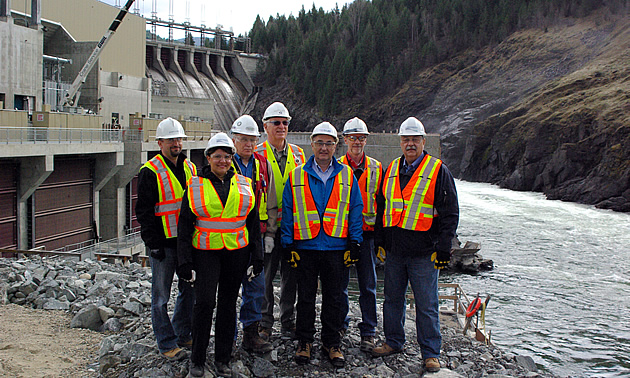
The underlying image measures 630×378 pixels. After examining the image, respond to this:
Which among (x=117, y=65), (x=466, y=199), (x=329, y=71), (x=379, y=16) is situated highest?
(x=379, y=16)

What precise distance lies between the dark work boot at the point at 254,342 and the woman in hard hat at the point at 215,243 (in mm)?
481

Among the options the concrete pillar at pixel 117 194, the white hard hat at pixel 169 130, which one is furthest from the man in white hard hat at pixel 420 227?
the concrete pillar at pixel 117 194

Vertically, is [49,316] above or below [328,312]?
below

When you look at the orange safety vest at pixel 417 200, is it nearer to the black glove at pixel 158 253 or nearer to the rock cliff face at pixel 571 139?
the black glove at pixel 158 253

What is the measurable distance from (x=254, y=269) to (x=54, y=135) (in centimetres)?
1338

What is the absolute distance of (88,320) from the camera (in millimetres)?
6199

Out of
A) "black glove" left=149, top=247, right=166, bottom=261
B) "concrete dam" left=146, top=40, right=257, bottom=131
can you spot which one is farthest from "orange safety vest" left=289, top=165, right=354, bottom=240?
"concrete dam" left=146, top=40, right=257, bottom=131

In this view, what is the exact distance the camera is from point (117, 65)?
2998cm


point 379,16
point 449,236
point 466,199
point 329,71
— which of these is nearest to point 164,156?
point 449,236

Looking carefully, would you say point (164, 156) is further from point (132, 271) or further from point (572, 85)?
point (572, 85)

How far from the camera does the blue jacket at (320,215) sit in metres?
5.10

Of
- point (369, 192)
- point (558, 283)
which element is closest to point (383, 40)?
point (558, 283)

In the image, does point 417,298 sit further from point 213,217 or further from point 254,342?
point 213,217

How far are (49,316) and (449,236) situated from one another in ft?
15.2
